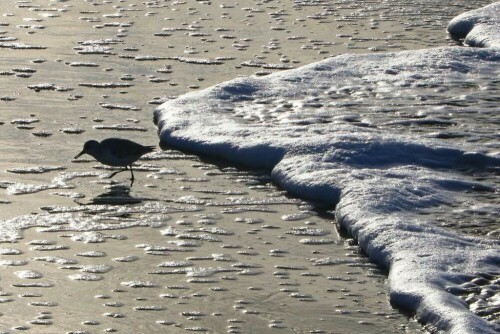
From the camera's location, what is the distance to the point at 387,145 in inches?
337

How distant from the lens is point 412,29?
45.7 feet

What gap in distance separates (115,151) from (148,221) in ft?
3.11

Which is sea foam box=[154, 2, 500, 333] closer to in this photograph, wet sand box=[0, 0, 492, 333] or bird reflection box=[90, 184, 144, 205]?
wet sand box=[0, 0, 492, 333]

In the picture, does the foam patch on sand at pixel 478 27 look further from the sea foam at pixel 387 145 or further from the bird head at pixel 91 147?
the bird head at pixel 91 147

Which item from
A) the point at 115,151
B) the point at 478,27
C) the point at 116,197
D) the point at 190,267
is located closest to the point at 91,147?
the point at 115,151

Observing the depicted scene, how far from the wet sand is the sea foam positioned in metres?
0.21

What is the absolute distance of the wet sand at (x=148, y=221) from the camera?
18.6 ft

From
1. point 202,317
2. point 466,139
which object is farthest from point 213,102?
point 202,317

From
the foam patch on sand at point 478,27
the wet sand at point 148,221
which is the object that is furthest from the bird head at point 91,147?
the foam patch on sand at point 478,27

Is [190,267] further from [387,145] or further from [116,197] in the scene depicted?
[387,145]

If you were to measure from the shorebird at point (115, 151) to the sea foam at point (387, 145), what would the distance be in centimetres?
82

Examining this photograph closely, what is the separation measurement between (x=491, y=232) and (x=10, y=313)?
9.71ft

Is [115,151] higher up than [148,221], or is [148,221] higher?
[115,151]

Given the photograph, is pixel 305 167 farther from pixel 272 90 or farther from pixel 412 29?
pixel 412 29
